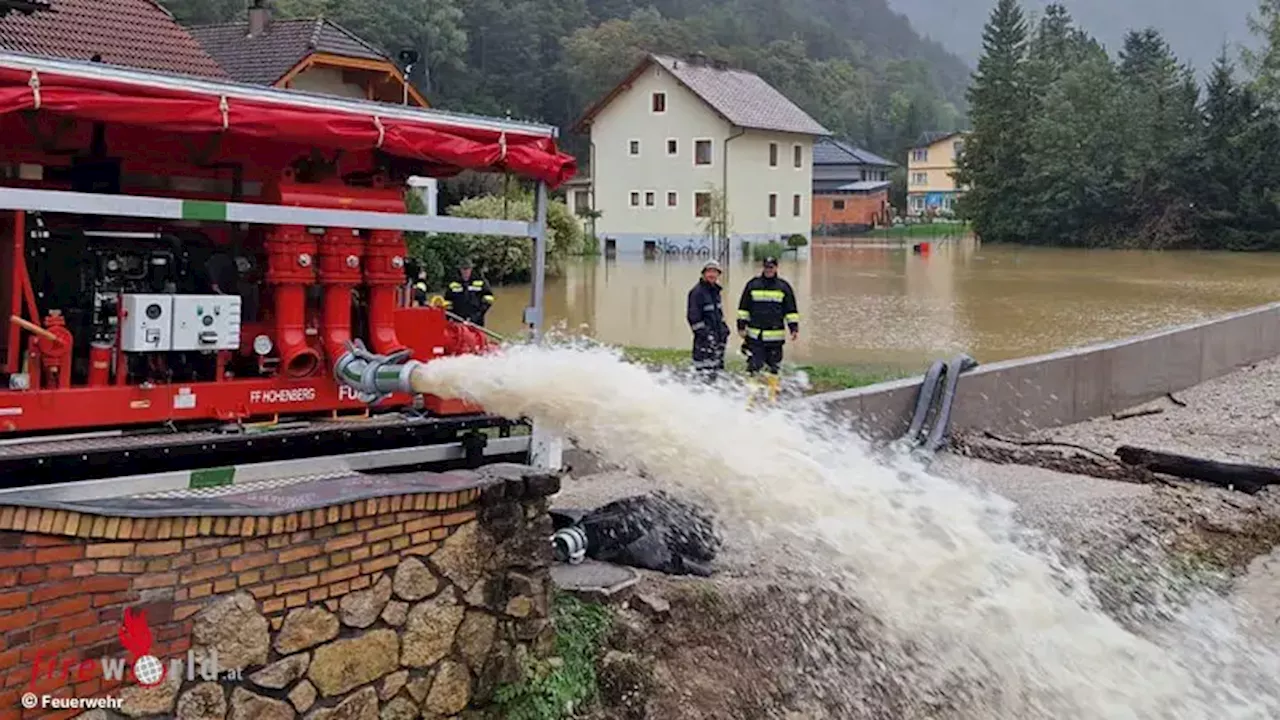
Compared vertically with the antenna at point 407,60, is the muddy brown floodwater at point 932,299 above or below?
below

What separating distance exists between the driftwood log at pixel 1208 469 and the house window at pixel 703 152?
55595 millimetres

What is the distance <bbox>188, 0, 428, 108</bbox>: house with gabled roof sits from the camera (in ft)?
106

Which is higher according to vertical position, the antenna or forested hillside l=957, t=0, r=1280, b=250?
forested hillside l=957, t=0, r=1280, b=250

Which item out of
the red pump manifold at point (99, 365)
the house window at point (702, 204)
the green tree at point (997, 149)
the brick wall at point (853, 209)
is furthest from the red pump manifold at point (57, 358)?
the brick wall at point (853, 209)

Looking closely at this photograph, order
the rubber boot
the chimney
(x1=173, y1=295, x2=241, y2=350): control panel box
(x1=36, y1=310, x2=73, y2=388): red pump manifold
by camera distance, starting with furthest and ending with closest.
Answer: the chimney, the rubber boot, (x1=173, y1=295, x2=241, y2=350): control panel box, (x1=36, y1=310, x2=73, y2=388): red pump manifold

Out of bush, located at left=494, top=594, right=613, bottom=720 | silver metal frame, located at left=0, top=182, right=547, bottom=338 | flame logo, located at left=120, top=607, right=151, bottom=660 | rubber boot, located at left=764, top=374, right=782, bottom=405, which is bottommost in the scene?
bush, located at left=494, top=594, right=613, bottom=720

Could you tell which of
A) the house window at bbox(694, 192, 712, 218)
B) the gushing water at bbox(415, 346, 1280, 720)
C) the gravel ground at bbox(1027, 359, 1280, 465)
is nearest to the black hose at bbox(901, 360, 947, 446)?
the gravel ground at bbox(1027, 359, 1280, 465)

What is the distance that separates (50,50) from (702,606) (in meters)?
20.9

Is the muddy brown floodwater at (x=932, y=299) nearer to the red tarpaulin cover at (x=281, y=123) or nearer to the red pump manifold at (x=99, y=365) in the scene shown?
the red tarpaulin cover at (x=281, y=123)

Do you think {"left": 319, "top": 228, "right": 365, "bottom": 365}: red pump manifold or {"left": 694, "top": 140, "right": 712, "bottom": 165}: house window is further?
{"left": 694, "top": 140, "right": 712, "bottom": 165}: house window

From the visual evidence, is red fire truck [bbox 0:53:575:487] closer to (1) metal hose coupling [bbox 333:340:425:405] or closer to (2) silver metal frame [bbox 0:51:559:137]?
(2) silver metal frame [bbox 0:51:559:137]

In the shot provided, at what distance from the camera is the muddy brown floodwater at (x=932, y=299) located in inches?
990

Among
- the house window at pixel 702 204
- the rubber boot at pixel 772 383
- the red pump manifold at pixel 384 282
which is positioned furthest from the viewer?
the house window at pixel 702 204

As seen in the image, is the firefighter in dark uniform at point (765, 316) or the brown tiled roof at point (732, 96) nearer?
the firefighter in dark uniform at point (765, 316)
